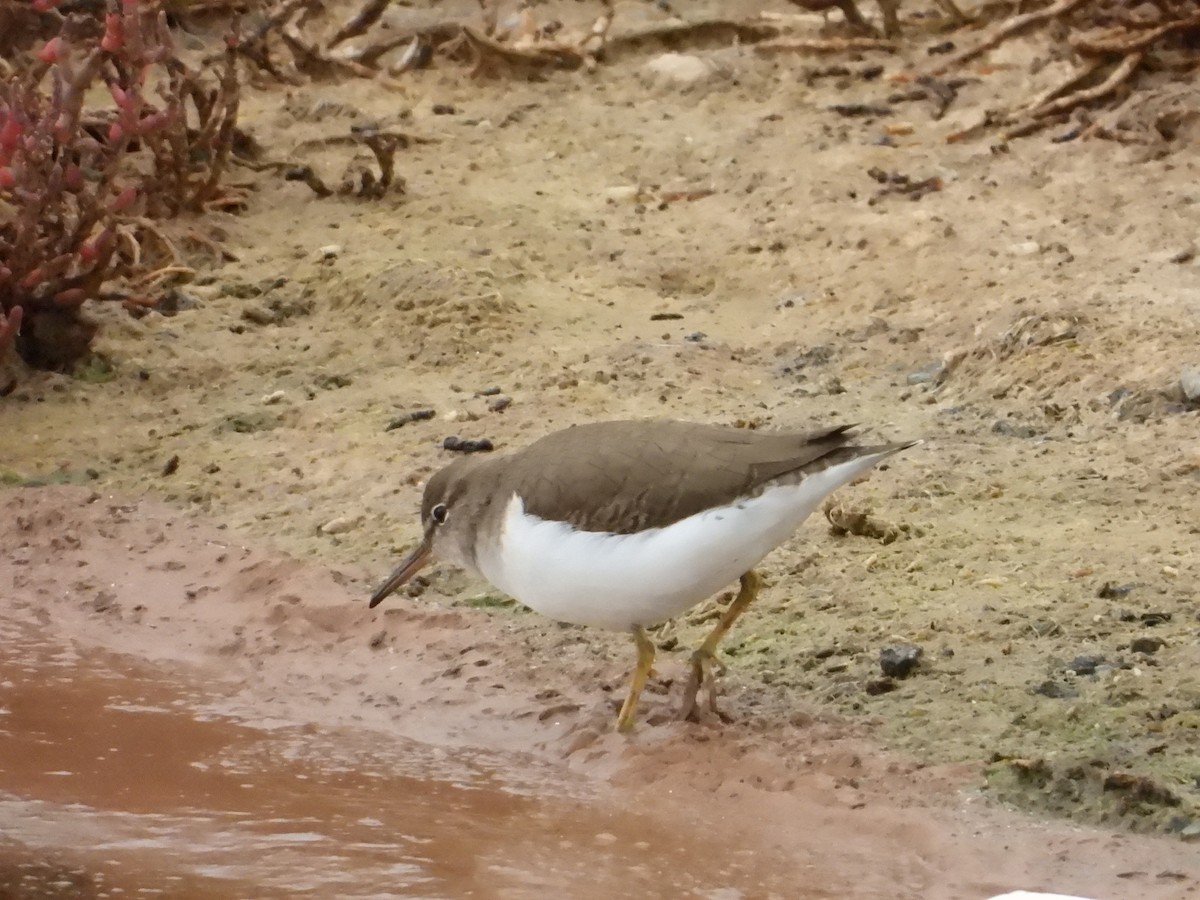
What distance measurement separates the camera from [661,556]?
4070 millimetres

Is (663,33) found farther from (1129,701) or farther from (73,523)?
(1129,701)

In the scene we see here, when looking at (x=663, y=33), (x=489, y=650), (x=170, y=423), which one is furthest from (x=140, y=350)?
(x=663, y=33)

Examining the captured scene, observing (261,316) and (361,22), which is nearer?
(261,316)

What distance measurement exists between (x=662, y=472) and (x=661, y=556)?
0.23m

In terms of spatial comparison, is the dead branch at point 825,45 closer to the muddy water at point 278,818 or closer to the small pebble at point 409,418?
the small pebble at point 409,418

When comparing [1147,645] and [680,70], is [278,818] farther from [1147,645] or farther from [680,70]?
[680,70]

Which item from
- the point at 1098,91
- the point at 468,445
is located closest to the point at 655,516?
the point at 468,445

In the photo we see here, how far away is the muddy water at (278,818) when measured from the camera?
3.66 meters

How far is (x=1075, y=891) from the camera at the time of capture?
345 cm

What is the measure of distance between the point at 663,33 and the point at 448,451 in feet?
14.6

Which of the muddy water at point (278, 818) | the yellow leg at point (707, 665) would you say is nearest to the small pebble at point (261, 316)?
the muddy water at point (278, 818)

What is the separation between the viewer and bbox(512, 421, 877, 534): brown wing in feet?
13.5

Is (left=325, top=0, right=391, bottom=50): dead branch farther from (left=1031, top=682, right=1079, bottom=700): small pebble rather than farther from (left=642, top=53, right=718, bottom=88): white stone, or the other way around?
(left=1031, top=682, right=1079, bottom=700): small pebble

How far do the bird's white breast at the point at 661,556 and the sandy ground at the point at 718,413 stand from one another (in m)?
0.36
